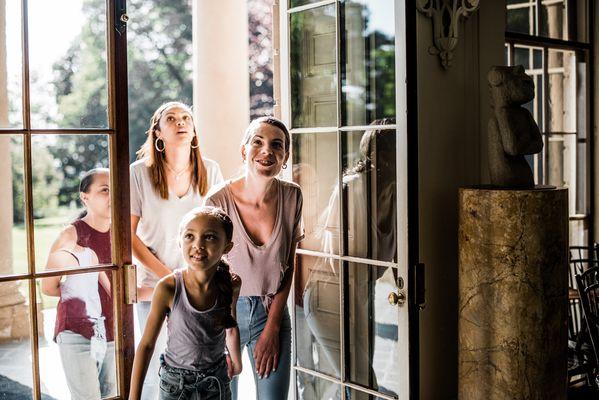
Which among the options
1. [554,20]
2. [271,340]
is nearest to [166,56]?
[554,20]

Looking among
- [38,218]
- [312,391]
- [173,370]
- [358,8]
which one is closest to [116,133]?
[38,218]

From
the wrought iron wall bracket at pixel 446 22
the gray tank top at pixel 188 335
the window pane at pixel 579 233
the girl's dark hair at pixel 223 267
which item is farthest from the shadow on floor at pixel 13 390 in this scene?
the window pane at pixel 579 233

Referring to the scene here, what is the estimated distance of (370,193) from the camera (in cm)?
319

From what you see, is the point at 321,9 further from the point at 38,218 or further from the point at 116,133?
the point at 38,218

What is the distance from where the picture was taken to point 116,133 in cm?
289

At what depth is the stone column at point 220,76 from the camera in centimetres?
572

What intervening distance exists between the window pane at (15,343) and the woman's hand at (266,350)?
0.88 meters

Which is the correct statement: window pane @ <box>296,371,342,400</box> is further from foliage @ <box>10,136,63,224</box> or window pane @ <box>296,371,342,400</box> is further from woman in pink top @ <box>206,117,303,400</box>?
foliage @ <box>10,136,63,224</box>

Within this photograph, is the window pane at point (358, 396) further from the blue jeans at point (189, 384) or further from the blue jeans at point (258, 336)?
the blue jeans at point (189, 384)

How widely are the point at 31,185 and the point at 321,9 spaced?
1439 mm

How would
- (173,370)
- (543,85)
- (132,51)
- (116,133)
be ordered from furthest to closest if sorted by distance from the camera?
(132,51) → (543,85) → (116,133) → (173,370)

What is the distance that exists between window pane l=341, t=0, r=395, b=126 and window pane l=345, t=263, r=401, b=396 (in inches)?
25.5

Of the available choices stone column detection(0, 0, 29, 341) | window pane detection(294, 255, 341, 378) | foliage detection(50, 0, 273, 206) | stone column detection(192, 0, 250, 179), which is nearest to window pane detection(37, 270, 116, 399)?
stone column detection(0, 0, 29, 341)

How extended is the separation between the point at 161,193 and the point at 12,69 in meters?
0.95
